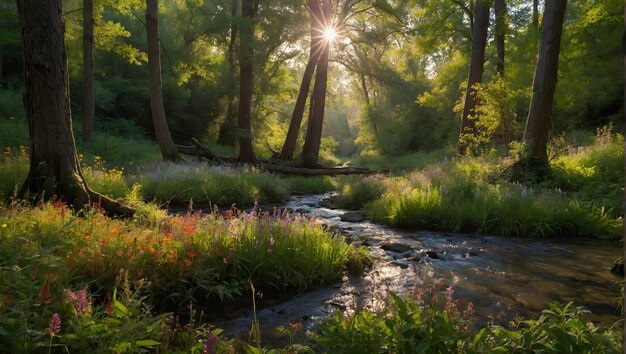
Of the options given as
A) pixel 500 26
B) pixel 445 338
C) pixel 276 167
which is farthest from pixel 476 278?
pixel 500 26

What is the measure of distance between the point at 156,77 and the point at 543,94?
13.3m

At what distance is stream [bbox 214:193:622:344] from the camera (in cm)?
454

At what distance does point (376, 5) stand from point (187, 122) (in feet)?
68.2

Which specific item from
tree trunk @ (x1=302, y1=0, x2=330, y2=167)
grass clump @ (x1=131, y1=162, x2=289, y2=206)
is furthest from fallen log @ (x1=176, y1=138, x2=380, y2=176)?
grass clump @ (x1=131, y1=162, x2=289, y2=206)

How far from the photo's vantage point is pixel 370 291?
5.25m

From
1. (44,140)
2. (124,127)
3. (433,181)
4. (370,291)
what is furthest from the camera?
→ (124,127)

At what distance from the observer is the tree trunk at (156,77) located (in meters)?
14.4

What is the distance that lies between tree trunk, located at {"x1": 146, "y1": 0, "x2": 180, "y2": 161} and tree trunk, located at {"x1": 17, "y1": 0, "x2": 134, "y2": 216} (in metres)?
8.49

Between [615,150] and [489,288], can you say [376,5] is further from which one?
[489,288]

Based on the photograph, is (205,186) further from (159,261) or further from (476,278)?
(476,278)

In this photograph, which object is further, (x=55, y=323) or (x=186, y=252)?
(x=186, y=252)

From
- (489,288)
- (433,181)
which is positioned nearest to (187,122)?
(433,181)

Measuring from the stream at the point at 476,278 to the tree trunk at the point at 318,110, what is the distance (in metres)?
11.4

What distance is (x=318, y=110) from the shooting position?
20406 mm
